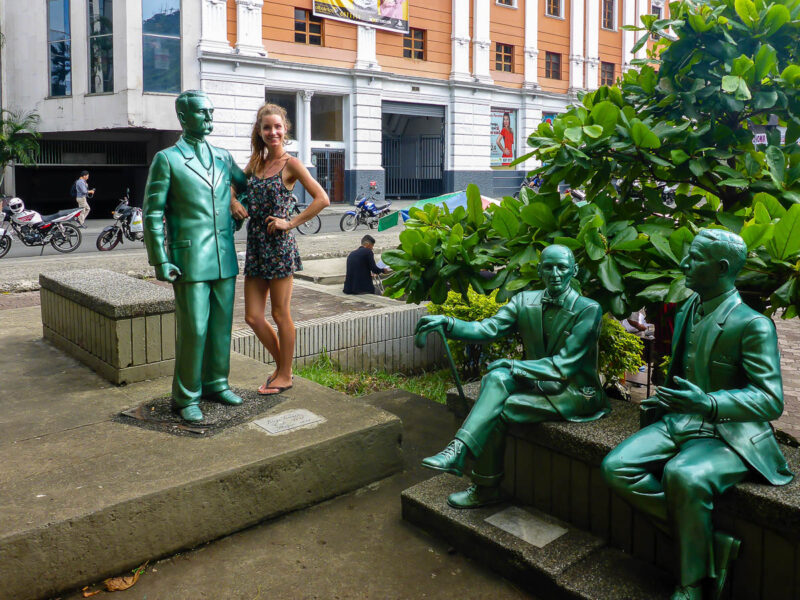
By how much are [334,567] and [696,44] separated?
3.09 m

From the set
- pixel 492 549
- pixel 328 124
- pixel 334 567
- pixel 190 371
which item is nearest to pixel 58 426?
pixel 190 371

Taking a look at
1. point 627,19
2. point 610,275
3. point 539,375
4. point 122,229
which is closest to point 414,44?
point 627,19

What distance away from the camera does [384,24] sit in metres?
27.4

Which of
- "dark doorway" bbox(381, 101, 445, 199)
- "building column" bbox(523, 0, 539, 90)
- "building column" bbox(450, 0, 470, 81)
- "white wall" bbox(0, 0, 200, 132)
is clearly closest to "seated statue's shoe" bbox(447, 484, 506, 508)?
"white wall" bbox(0, 0, 200, 132)

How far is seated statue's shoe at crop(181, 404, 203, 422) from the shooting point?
14.4 feet

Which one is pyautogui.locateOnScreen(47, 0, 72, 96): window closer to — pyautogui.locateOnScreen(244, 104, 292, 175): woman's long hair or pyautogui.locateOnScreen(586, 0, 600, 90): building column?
A: pyautogui.locateOnScreen(586, 0, 600, 90): building column

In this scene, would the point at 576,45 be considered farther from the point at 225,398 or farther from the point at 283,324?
the point at 225,398

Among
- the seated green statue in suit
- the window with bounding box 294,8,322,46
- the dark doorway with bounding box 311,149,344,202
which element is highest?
the window with bounding box 294,8,322,46

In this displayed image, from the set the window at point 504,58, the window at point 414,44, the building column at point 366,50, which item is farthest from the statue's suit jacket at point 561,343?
the window at point 504,58

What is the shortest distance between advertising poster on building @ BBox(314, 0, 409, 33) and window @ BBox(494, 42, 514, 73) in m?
5.09

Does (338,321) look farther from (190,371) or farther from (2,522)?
(2,522)

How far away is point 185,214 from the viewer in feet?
14.3

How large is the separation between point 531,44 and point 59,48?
18.5 metres

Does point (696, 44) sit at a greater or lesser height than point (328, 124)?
lesser
